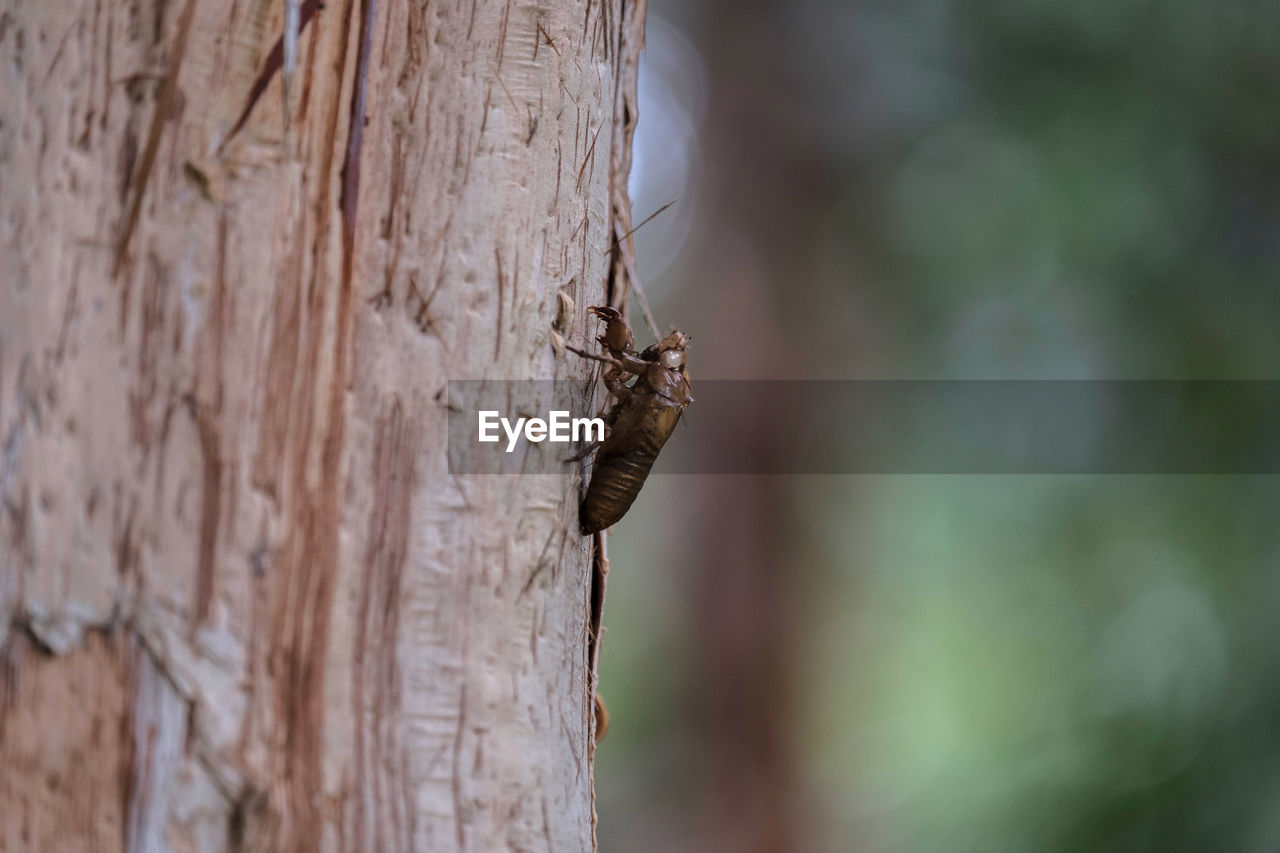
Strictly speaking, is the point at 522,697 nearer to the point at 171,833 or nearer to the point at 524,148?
the point at 171,833

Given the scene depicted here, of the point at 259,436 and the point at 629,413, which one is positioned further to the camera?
the point at 629,413

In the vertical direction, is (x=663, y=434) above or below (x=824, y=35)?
below

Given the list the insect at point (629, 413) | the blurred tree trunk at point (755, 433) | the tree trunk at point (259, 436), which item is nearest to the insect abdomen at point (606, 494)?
the insect at point (629, 413)

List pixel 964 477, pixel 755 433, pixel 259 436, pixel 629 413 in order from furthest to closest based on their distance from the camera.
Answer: pixel 964 477 < pixel 755 433 < pixel 629 413 < pixel 259 436

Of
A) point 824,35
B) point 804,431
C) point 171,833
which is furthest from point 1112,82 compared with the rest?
point 171,833

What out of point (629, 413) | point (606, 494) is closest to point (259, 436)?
point (606, 494)

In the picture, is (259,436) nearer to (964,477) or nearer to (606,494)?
(606,494)
